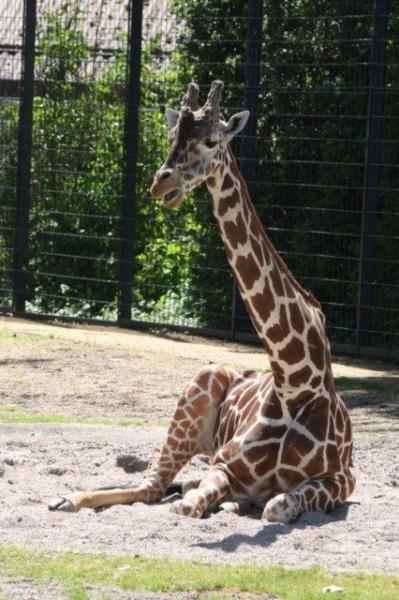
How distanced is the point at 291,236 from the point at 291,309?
7.26 metres

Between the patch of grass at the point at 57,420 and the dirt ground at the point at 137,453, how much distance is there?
98 mm

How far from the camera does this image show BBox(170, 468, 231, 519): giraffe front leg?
21.1 ft

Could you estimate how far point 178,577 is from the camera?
5312 mm

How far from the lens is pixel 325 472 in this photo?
6.66 m

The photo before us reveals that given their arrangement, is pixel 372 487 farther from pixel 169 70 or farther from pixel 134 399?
pixel 169 70

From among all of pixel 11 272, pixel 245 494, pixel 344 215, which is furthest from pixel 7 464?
pixel 11 272

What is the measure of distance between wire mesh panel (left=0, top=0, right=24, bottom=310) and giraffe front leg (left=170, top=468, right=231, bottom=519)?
895 cm

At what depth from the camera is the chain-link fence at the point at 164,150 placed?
13172 mm

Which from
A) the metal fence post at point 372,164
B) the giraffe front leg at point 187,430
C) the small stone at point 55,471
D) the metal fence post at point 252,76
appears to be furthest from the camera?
the metal fence post at point 252,76

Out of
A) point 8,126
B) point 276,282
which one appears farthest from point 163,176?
point 8,126

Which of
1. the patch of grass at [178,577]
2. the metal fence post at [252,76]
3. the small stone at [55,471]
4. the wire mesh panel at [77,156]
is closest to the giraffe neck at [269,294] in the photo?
the patch of grass at [178,577]

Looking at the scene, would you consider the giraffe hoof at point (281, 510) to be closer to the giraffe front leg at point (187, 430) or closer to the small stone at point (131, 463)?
the giraffe front leg at point (187, 430)

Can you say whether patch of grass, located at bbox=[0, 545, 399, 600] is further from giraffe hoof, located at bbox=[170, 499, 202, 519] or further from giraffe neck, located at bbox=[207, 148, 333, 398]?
giraffe neck, located at bbox=[207, 148, 333, 398]

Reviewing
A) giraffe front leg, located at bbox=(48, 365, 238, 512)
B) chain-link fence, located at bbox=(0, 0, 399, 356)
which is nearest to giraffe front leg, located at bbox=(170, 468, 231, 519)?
giraffe front leg, located at bbox=(48, 365, 238, 512)
